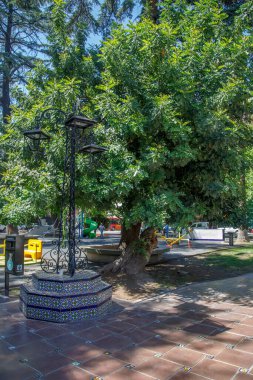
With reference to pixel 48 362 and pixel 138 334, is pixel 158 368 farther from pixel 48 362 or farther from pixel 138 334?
pixel 48 362

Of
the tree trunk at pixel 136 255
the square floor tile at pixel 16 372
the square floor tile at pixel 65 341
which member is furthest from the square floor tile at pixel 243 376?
the tree trunk at pixel 136 255

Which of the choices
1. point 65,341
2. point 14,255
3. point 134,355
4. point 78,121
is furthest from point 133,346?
point 78,121

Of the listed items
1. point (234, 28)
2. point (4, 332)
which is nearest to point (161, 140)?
point (234, 28)

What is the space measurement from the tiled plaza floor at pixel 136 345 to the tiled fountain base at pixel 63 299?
179mm

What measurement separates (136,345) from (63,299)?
1552 millimetres

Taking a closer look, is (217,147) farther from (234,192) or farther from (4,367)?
(4,367)

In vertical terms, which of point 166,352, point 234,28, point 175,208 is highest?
point 234,28

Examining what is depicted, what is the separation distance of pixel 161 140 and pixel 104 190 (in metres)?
1.90

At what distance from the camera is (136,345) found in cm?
434

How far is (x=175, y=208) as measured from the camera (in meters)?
7.04

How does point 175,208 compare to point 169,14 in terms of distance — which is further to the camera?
point 169,14

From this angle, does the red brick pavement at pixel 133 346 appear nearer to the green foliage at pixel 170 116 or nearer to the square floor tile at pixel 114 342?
the square floor tile at pixel 114 342

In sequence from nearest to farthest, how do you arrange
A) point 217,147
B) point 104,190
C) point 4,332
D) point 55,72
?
point 4,332
point 104,190
point 217,147
point 55,72

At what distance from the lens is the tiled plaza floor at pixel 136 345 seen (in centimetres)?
359
